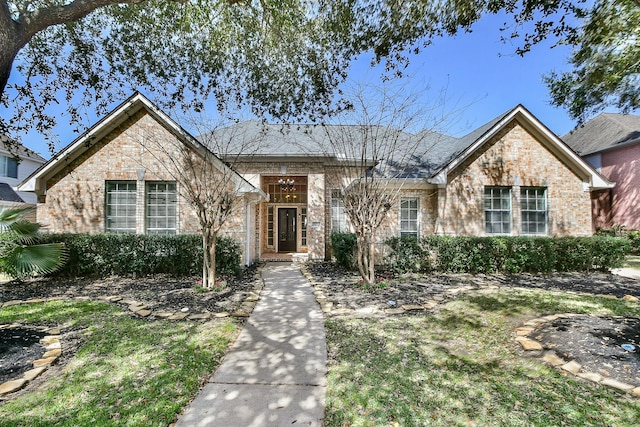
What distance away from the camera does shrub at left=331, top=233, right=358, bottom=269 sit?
33.7ft

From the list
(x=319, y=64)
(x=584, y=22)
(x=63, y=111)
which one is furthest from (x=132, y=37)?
(x=584, y=22)

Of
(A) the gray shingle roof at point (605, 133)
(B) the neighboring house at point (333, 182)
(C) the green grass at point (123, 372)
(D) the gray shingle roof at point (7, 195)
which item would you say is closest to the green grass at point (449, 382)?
(C) the green grass at point (123, 372)

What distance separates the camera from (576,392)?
3.19 meters

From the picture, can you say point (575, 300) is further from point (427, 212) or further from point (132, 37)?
point (132, 37)

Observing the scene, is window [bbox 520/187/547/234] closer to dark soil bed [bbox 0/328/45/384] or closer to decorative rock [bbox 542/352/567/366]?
decorative rock [bbox 542/352/567/366]

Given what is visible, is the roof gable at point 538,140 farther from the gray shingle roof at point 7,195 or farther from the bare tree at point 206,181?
the gray shingle roof at point 7,195

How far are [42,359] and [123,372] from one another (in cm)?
133

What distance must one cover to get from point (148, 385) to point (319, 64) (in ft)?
25.9

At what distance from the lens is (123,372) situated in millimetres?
3625

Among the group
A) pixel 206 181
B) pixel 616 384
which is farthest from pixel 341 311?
pixel 206 181

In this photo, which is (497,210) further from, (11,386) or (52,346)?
(11,386)

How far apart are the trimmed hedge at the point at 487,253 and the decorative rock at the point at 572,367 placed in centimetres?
590

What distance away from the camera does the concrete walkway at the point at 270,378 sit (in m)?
2.84

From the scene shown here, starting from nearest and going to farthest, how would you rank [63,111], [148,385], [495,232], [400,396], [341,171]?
[400,396] < [148,385] < [63,111] < [495,232] < [341,171]
